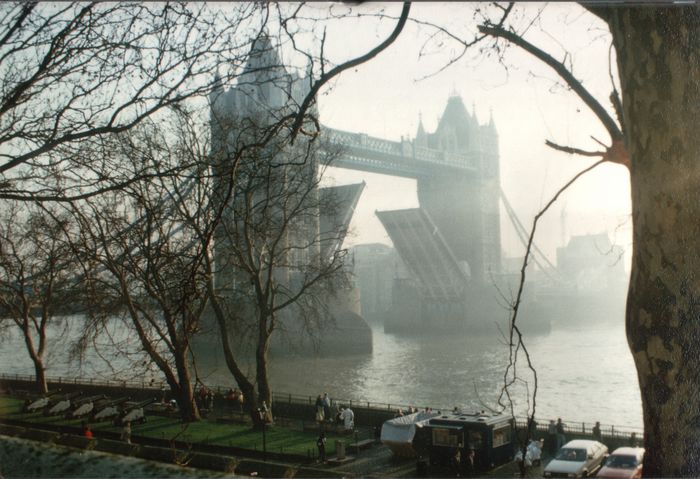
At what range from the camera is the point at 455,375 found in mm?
19859

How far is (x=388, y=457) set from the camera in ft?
27.9

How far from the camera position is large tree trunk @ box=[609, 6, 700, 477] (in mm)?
1332

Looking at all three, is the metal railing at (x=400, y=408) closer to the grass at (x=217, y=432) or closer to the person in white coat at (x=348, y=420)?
the grass at (x=217, y=432)

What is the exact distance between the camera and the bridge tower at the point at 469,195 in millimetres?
36375

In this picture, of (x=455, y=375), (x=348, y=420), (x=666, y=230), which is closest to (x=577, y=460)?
(x=348, y=420)

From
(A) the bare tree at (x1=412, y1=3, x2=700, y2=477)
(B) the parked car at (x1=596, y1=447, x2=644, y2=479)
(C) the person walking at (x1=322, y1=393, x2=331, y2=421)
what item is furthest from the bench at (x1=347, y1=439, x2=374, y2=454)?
(A) the bare tree at (x1=412, y1=3, x2=700, y2=477)

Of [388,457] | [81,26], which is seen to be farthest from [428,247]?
[81,26]

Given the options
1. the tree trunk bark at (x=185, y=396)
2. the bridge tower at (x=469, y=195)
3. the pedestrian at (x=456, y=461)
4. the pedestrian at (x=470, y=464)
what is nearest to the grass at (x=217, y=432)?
the tree trunk bark at (x=185, y=396)

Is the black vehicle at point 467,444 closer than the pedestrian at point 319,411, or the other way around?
the black vehicle at point 467,444

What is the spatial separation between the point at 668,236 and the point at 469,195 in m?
37.6

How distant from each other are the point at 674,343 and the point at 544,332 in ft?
119

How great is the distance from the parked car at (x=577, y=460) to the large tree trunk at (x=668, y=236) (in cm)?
667

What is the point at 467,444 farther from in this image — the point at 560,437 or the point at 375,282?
the point at 375,282

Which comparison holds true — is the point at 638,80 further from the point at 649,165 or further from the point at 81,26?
the point at 81,26
